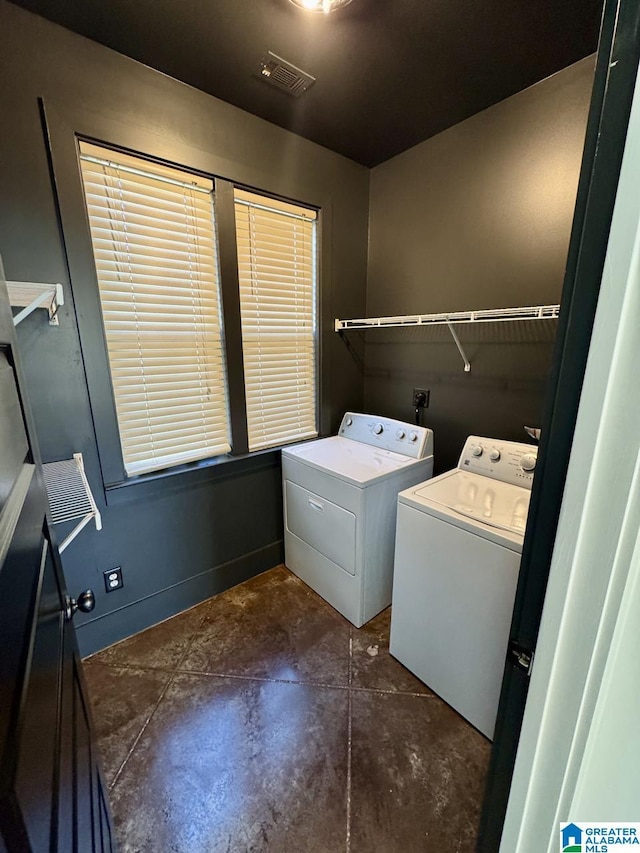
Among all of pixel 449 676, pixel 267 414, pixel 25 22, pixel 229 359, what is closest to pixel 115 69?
pixel 25 22

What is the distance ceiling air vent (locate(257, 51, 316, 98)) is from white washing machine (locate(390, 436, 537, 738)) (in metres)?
1.83

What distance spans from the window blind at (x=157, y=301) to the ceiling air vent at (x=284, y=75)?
491 mm

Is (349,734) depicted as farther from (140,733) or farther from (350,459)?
(350,459)

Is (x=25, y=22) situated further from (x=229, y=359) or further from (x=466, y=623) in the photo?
(x=466, y=623)

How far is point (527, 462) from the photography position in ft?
5.06

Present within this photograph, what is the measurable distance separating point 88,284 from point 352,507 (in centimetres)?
151

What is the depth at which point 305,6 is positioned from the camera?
3.95ft

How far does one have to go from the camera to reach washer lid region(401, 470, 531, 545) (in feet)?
4.20

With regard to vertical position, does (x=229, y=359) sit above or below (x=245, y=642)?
above

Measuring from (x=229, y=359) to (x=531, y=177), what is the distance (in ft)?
5.48

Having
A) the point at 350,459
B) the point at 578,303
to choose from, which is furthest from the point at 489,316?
the point at 578,303

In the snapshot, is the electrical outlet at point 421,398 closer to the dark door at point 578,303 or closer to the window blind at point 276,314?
the window blind at point 276,314

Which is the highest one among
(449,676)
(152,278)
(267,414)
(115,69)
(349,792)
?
(115,69)

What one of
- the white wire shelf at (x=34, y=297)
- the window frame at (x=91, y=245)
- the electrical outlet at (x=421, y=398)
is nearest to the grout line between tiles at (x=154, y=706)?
the window frame at (x=91, y=245)
